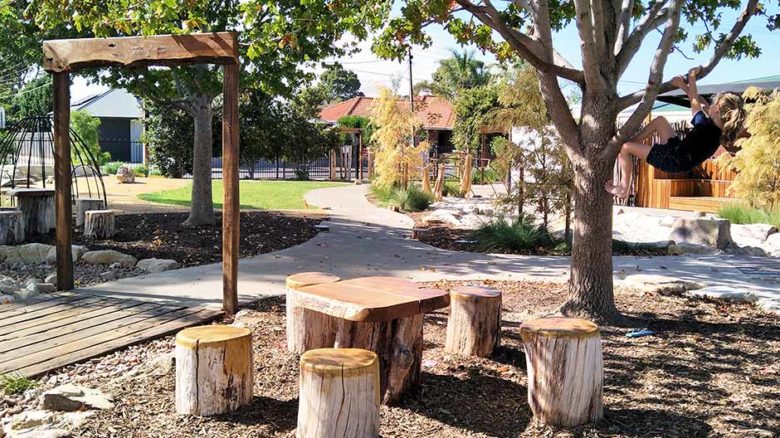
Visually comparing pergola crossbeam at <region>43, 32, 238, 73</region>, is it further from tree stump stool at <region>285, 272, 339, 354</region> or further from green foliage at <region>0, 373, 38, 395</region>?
green foliage at <region>0, 373, 38, 395</region>

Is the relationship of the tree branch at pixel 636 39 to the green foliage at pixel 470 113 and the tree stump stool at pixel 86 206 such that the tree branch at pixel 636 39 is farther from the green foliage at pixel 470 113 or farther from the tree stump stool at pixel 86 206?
the green foliage at pixel 470 113

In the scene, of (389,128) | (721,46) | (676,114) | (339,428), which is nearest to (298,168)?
(389,128)

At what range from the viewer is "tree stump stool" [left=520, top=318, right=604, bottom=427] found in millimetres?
4191

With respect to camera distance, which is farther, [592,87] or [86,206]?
[86,206]

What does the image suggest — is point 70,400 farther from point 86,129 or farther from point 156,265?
point 86,129

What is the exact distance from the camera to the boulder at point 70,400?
172 inches

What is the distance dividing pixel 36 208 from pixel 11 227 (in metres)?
1.07

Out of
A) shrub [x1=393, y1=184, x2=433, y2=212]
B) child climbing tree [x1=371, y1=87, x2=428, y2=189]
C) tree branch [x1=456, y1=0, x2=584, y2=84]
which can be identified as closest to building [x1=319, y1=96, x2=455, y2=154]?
child climbing tree [x1=371, y1=87, x2=428, y2=189]

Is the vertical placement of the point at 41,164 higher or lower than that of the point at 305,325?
higher

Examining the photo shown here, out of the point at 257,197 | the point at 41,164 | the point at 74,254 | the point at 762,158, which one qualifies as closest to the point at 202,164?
the point at 74,254

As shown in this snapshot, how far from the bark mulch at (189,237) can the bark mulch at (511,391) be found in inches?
158

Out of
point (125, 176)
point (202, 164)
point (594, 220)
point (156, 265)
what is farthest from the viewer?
point (125, 176)

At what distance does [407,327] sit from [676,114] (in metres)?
17.7

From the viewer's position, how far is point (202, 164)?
13.0 metres
